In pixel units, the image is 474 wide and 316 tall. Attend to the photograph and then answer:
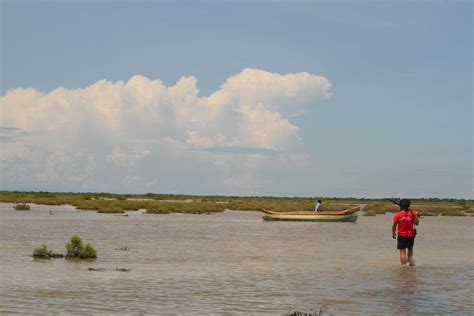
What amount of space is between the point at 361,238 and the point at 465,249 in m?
6.81

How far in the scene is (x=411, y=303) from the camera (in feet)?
43.9

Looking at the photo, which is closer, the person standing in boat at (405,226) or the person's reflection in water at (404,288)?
the person's reflection in water at (404,288)


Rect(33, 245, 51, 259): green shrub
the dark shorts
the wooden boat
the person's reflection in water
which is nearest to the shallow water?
the person's reflection in water

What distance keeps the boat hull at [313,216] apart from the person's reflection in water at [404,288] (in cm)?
3094

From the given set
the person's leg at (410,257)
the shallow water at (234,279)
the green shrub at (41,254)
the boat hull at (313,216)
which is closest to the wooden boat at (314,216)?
the boat hull at (313,216)

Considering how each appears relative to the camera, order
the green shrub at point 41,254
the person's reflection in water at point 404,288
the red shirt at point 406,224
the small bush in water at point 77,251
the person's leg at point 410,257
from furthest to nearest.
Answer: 1. the small bush in water at point 77,251
2. the green shrub at point 41,254
3. the person's leg at point 410,257
4. the red shirt at point 406,224
5. the person's reflection in water at point 404,288

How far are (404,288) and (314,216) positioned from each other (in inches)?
1382

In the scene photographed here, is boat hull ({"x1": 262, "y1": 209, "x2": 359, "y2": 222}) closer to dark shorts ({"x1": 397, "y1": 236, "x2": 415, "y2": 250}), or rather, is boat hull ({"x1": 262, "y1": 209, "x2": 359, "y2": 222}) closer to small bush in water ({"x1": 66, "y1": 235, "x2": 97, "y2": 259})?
dark shorts ({"x1": 397, "y1": 236, "x2": 415, "y2": 250})

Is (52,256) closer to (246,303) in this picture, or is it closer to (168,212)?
(246,303)

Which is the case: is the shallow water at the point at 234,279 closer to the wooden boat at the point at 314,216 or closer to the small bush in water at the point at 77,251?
the small bush in water at the point at 77,251

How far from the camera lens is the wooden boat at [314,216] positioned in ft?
165

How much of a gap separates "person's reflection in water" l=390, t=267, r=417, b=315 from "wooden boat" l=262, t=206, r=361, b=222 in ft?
101

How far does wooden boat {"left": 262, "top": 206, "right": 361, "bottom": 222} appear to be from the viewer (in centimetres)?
5044

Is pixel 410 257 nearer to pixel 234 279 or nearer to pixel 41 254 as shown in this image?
pixel 234 279
